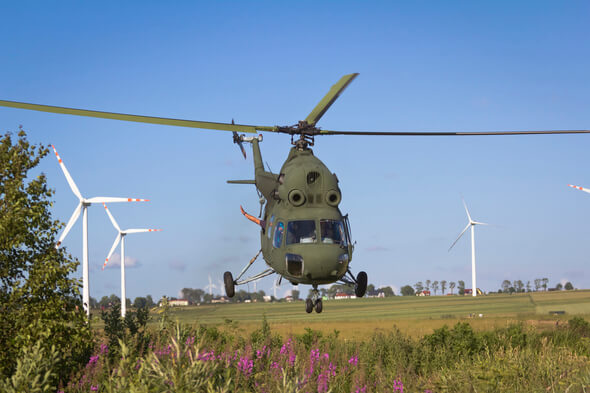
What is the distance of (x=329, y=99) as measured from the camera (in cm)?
2284

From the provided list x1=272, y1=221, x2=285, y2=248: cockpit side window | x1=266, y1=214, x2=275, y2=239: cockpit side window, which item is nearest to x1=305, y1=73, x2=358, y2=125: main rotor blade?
x1=266, y1=214, x2=275, y2=239: cockpit side window

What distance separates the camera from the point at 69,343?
50.9ft

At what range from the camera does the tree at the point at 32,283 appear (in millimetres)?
14641

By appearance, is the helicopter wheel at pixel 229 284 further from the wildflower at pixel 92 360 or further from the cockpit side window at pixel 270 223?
the wildflower at pixel 92 360

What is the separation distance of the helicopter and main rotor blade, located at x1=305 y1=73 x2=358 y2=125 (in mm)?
1855

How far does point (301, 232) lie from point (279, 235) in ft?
3.01

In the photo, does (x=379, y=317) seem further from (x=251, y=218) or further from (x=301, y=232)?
(x=301, y=232)

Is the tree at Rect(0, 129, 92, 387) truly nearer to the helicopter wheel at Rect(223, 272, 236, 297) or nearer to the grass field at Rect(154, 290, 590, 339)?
the grass field at Rect(154, 290, 590, 339)

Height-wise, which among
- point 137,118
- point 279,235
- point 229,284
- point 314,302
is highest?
point 137,118

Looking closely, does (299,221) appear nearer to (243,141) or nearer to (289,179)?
(289,179)

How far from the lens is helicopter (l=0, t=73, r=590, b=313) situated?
17.6 metres

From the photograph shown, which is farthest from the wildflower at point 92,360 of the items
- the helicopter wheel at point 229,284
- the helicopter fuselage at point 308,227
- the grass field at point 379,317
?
the helicopter wheel at point 229,284

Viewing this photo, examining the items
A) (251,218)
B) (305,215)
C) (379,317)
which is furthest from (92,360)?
(379,317)

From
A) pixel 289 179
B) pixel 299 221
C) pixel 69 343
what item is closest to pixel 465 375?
pixel 299 221
